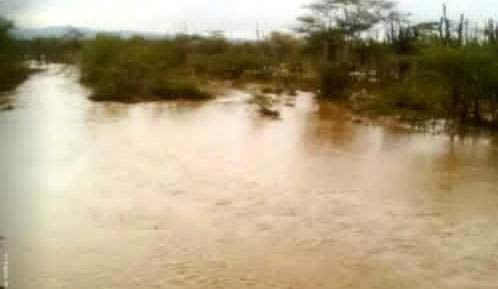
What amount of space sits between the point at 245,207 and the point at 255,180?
172 cm

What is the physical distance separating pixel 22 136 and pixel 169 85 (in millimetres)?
10382

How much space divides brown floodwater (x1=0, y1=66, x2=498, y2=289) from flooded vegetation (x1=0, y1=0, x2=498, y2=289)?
0.03 meters

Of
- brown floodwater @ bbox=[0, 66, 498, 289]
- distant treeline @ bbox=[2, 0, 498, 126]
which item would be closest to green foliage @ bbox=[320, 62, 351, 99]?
distant treeline @ bbox=[2, 0, 498, 126]

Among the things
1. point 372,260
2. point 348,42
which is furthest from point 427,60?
point 348,42

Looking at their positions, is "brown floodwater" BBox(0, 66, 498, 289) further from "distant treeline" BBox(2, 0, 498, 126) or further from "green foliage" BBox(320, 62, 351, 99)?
"green foliage" BBox(320, 62, 351, 99)

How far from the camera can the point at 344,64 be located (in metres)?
25.6

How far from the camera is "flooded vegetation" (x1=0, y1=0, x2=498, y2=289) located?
7.14 m

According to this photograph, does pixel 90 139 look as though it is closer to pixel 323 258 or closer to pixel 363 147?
pixel 363 147

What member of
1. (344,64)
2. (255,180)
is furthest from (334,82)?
(255,180)

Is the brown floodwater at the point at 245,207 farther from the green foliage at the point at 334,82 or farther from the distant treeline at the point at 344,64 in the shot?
the green foliage at the point at 334,82

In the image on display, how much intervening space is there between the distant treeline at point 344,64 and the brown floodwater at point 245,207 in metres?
2.10

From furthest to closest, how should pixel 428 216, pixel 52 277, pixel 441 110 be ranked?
1. pixel 441 110
2. pixel 428 216
3. pixel 52 277

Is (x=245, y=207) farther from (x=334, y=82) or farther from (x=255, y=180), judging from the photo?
(x=334, y=82)

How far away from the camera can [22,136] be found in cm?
1459
